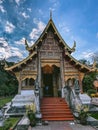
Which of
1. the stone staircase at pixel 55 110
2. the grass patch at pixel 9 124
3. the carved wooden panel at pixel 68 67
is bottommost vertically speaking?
the grass patch at pixel 9 124

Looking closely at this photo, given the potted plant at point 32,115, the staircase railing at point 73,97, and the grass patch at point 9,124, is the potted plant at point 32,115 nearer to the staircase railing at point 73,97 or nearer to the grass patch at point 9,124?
the grass patch at point 9,124

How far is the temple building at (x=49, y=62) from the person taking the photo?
12938 mm

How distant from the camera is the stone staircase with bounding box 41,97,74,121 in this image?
9.78 meters

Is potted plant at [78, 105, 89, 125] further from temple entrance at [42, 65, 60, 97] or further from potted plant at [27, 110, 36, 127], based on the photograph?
temple entrance at [42, 65, 60, 97]

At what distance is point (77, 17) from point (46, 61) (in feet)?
18.8

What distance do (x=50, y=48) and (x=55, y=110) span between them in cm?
555

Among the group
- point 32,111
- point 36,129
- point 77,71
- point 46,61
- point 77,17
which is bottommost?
point 36,129

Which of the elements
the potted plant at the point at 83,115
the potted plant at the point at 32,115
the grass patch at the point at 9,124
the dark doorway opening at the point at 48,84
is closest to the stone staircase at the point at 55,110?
the potted plant at the point at 83,115

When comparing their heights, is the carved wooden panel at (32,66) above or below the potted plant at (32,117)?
above

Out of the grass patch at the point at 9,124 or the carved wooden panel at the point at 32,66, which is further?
the carved wooden panel at the point at 32,66

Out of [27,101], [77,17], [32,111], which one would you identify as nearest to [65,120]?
[32,111]

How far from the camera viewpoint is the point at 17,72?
12891mm

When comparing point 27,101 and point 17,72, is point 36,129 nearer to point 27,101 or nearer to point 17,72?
point 27,101

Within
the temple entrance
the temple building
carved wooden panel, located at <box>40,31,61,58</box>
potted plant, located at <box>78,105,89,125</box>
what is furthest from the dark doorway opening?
potted plant, located at <box>78,105,89,125</box>
